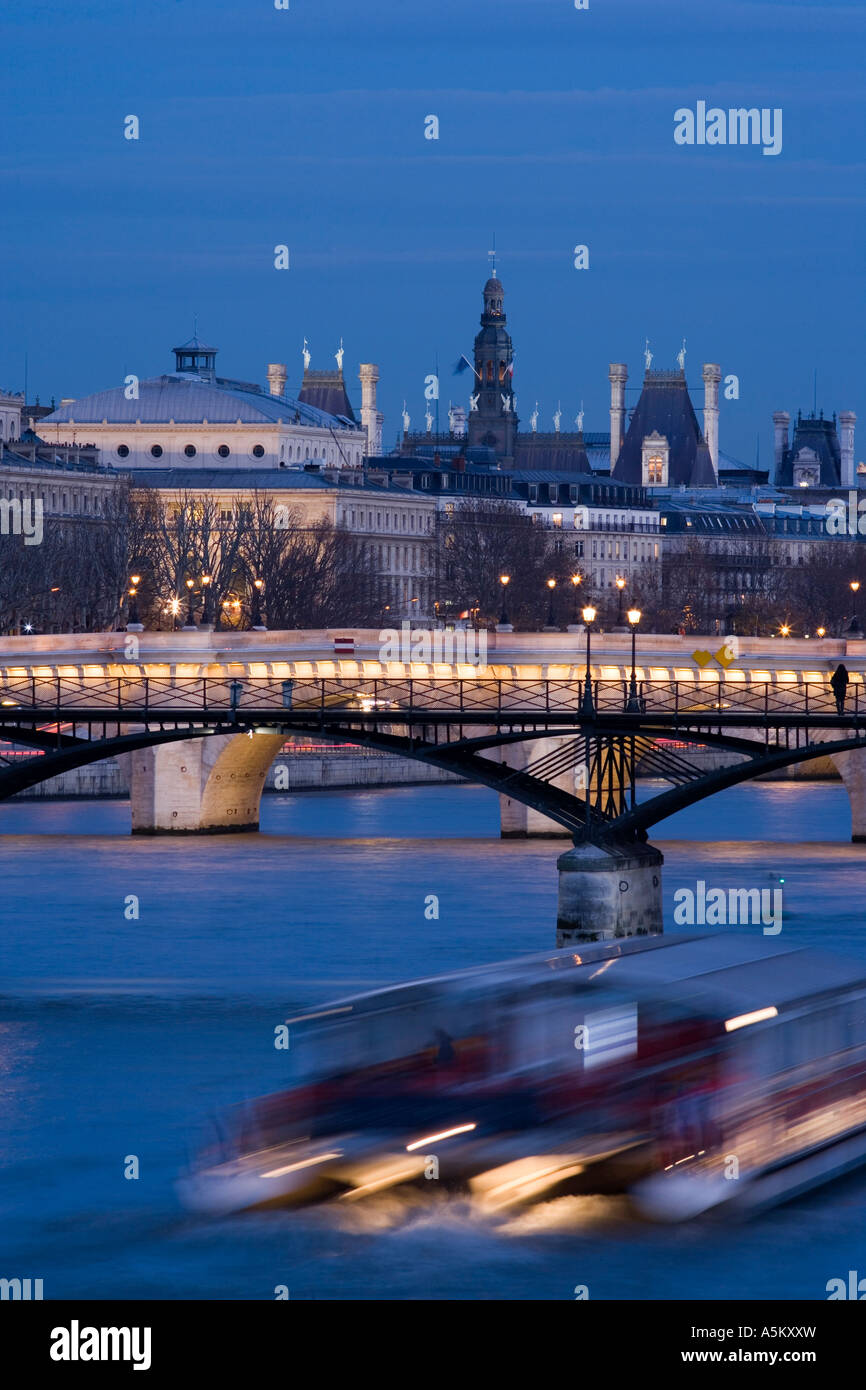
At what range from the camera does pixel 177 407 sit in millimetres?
120062

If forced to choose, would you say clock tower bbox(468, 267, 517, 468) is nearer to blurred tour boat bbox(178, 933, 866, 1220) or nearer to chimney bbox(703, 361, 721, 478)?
chimney bbox(703, 361, 721, 478)

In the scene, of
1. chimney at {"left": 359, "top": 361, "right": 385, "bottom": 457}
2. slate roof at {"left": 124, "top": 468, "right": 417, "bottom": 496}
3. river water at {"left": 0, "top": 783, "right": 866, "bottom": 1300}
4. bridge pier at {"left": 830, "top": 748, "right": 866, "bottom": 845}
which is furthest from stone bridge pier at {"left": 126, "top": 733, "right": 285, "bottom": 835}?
chimney at {"left": 359, "top": 361, "right": 385, "bottom": 457}

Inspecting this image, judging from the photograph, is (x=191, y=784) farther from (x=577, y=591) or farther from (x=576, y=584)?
(x=577, y=591)

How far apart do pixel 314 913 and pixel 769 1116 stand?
17.9 meters

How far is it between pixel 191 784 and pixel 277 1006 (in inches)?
812

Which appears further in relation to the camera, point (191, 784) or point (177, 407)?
point (177, 407)

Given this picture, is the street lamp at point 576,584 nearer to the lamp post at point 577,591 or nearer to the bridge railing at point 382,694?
the lamp post at point 577,591

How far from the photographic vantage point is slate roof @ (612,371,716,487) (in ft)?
539

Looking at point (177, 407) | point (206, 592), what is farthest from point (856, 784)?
point (177, 407)

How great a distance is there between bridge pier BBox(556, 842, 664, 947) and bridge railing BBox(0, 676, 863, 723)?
4.64m

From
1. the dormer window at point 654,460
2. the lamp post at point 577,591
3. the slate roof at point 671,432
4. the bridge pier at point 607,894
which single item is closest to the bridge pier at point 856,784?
the bridge pier at point 607,894
